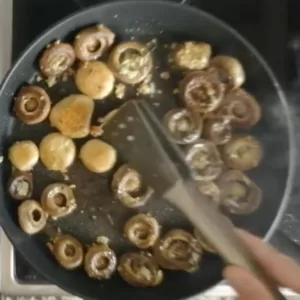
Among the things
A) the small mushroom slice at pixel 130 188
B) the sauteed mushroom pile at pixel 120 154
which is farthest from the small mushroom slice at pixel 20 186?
the small mushroom slice at pixel 130 188

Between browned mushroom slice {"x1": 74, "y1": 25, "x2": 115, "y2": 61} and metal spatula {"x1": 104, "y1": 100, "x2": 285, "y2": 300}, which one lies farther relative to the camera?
browned mushroom slice {"x1": 74, "y1": 25, "x2": 115, "y2": 61}

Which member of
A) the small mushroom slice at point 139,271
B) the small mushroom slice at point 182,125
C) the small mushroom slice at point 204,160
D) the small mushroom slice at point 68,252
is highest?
the small mushroom slice at point 182,125

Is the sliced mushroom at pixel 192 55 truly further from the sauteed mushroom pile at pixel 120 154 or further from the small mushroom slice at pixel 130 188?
the small mushroom slice at pixel 130 188

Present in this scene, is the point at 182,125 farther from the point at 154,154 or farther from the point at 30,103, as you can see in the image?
the point at 30,103

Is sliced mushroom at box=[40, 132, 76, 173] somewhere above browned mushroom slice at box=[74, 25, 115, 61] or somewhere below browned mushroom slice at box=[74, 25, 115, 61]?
below

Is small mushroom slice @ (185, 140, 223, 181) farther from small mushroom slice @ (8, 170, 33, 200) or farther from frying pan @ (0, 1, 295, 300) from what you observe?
small mushroom slice @ (8, 170, 33, 200)

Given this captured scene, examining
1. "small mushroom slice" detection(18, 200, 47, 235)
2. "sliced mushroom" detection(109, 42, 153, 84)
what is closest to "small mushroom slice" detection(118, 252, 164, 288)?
"small mushroom slice" detection(18, 200, 47, 235)

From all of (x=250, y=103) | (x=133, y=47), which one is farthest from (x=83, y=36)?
(x=250, y=103)

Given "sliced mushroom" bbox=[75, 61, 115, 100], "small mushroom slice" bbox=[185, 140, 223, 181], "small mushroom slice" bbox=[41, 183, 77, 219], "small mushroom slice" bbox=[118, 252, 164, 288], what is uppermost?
"sliced mushroom" bbox=[75, 61, 115, 100]
